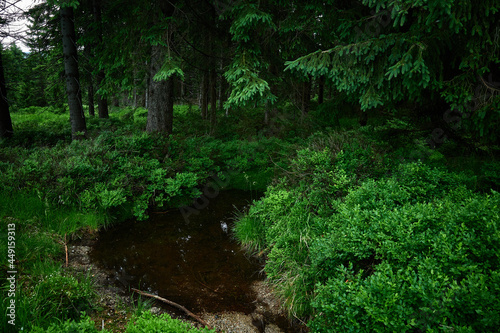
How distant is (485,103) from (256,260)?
448 centimetres

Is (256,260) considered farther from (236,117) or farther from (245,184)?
(236,117)

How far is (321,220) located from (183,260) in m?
2.55

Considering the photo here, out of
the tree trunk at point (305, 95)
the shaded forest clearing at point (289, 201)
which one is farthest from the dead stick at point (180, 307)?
the tree trunk at point (305, 95)

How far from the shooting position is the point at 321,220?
4.04 m

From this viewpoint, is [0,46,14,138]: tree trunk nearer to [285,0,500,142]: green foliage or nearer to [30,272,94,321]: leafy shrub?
[30,272,94,321]: leafy shrub

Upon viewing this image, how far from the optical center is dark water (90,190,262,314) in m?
3.90

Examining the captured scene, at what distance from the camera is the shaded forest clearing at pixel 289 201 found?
2422 millimetres

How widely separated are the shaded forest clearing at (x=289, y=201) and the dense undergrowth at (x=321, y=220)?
26mm

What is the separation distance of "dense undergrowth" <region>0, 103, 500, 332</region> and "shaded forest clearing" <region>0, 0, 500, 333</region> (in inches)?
1.0

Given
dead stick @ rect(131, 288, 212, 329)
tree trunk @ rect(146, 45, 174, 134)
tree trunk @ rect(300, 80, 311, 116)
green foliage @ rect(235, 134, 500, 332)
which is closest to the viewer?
green foliage @ rect(235, 134, 500, 332)

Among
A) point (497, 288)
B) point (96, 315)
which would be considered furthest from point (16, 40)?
point (497, 288)

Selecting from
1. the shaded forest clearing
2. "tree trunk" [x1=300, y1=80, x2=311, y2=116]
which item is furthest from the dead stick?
"tree trunk" [x1=300, y1=80, x2=311, y2=116]

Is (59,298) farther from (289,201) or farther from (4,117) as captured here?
(4,117)

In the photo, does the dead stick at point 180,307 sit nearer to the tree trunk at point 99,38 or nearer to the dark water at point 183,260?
the dark water at point 183,260
